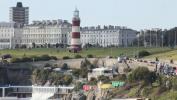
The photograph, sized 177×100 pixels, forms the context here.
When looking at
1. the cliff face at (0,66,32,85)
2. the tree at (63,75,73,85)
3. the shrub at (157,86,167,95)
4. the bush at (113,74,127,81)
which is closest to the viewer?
the shrub at (157,86,167,95)

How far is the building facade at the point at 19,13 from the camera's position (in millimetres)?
185962

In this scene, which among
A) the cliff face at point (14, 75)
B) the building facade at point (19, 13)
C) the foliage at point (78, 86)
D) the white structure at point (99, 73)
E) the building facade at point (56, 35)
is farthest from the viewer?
the building facade at point (19, 13)

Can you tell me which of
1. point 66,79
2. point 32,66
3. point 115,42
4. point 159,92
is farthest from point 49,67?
point 115,42

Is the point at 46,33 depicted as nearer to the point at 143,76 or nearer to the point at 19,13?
the point at 19,13

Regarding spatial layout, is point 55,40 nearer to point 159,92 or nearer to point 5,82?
point 5,82

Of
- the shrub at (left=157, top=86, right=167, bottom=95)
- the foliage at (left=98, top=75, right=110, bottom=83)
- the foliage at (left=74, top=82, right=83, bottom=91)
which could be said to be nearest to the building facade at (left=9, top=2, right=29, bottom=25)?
the foliage at (left=74, top=82, right=83, bottom=91)

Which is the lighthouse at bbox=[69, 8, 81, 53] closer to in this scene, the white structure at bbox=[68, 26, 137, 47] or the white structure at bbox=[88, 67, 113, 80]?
the white structure at bbox=[88, 67, 113, 80]

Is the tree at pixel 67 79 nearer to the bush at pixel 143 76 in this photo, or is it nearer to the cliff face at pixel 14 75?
the cliff face at pixel 14 75

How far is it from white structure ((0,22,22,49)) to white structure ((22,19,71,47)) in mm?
1188

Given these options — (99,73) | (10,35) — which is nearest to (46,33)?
(10,35)

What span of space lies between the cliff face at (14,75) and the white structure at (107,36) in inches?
2470

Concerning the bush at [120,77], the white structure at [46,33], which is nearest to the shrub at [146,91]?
the bush at [120,77]

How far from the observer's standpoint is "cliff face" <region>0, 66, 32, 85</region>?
310 feet

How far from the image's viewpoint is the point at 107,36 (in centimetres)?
15962
